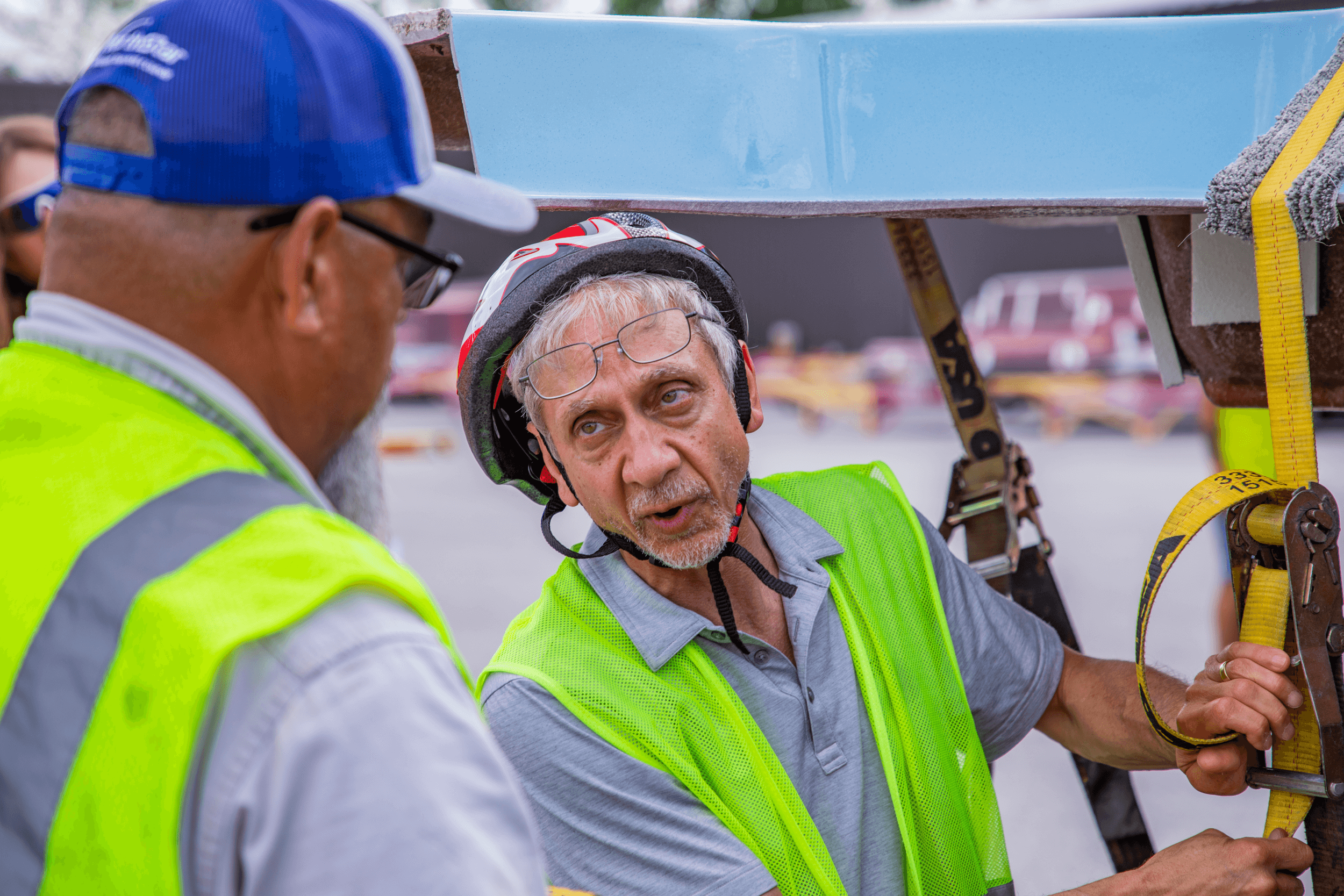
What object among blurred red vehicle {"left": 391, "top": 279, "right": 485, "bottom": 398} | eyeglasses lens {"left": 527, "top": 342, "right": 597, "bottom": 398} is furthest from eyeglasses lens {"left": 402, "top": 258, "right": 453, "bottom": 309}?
blurred red vehicle {"left": 391, "top": 279, "right": 485, "bottom": 398}

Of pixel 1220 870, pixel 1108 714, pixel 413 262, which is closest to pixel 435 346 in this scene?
pixel 1108 714

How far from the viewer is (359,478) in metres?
0.94

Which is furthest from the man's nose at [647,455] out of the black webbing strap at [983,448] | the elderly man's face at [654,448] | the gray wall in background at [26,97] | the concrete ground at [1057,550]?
the gray wall in background at [26,97]

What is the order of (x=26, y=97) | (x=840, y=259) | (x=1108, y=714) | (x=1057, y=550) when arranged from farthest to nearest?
(x=840, y=259) < (x=26, y=97) < (x=1057, y=550) < (x=1108, y=714)

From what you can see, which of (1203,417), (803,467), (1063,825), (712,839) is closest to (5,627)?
(712,839)

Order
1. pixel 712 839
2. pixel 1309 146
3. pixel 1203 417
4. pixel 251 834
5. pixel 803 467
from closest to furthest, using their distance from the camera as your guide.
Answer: pixel 251 834 < pixel 1309 146 < pixel 712 839 < pixel 1203 417 < pixel 803 467

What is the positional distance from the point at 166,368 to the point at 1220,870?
1.30 m

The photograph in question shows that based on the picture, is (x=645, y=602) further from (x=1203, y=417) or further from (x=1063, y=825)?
(x=1203, y=417)

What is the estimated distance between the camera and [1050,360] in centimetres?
1124

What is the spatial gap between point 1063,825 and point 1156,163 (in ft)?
8.96

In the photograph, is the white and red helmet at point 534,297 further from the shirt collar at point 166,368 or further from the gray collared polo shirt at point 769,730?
the shirt collar at point 166,368

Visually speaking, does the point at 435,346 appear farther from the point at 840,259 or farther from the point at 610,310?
the point at 610,310

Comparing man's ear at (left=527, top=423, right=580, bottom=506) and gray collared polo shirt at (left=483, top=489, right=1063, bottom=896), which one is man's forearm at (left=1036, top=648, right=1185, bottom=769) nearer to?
gray collared polo shirt at (left=483, top=489, right=1063, bottom=896)

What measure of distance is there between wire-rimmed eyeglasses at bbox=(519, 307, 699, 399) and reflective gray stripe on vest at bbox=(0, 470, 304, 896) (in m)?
0.84
